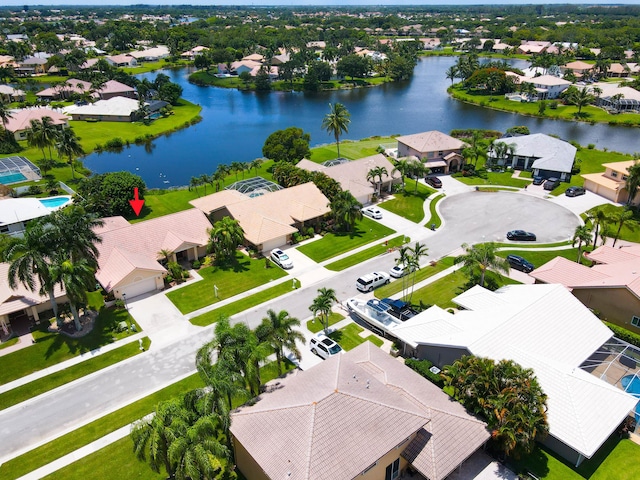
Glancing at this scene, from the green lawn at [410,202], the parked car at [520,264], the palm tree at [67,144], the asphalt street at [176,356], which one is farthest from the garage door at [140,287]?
the palm tree at [67,144]

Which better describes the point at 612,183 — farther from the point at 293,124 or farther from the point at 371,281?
the point at 293,124

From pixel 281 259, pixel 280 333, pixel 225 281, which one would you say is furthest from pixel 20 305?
pixel 280 333

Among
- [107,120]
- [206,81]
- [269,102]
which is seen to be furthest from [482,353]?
[206,81]

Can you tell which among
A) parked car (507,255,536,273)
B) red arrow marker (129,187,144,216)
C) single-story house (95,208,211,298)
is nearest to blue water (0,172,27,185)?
red arrow marker (129,187,144,216)

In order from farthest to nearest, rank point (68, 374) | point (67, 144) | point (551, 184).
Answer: point (67, 144), point (551, 184), point (68, 374)

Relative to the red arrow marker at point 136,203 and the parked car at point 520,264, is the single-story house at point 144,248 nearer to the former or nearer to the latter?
the red arrow marker at point 136,203

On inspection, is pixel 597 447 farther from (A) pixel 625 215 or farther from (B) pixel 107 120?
(B) pixel 107 120
